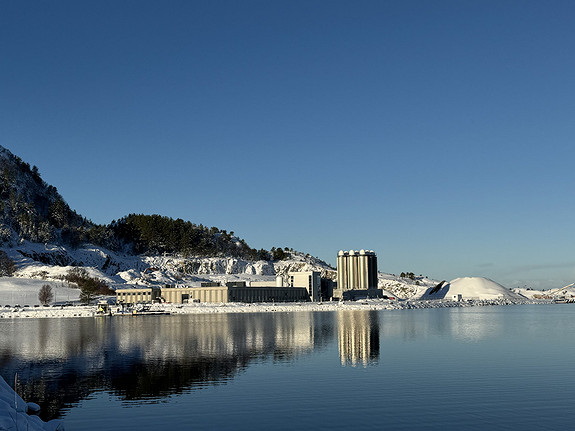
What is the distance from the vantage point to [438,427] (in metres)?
31.8

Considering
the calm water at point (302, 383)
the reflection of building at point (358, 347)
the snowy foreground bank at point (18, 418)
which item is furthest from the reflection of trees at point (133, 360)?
the reflection of building at point (358, 347)

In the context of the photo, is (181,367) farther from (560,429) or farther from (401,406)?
(560,429)

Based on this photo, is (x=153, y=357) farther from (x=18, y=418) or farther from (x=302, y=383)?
(x=18, y=418)

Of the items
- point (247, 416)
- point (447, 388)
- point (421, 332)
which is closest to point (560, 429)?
point (447, 388)

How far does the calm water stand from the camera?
3416 centimetres

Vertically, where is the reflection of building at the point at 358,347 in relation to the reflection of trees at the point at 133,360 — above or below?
below

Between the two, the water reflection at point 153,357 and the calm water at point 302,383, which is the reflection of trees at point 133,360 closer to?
the water reflection at point 153,357

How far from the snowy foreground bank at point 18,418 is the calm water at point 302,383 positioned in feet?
4.44

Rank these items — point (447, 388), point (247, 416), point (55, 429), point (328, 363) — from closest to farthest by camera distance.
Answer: point (55, 429) → point (247, 416) → point (447, 388) → point (328, 363)

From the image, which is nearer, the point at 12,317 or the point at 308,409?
the point at 308,409

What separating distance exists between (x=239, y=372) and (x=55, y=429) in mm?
23493

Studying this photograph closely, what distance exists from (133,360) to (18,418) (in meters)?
34.2

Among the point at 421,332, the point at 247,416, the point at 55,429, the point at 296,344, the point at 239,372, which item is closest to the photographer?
the point at 55,429

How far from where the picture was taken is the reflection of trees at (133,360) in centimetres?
4428
